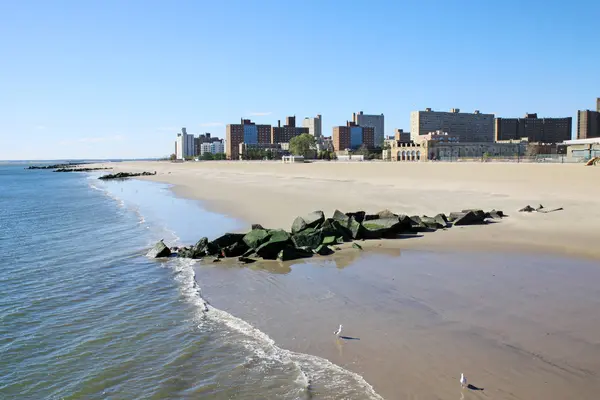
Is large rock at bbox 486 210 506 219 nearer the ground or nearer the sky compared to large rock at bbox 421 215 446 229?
nearer the sky

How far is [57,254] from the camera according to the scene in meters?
14.8

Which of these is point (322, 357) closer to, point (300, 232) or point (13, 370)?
point (13, 370)

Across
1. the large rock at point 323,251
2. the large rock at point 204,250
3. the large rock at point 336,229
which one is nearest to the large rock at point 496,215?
the large rock at point 336,229

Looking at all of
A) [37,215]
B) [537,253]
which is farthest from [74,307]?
[37,215]

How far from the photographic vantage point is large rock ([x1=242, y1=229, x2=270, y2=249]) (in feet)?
44.9

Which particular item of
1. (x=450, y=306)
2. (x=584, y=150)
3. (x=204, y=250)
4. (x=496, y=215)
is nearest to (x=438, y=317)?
(x=450, y=306)

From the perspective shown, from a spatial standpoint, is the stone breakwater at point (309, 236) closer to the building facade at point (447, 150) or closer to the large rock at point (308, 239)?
the large rock at point (308, 239)

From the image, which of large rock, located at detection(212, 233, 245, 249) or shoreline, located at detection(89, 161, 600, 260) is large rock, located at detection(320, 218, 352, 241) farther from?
large rock, located at detection(212, 233, 245, 249)

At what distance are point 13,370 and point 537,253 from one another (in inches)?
462

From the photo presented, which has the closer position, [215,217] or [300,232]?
[300,232]

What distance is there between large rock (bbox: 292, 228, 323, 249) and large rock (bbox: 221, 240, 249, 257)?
147cm

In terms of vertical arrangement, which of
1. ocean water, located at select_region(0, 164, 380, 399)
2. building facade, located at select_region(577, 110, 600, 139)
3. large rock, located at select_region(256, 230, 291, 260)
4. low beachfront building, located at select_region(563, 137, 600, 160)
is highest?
building facade, located at select_region(577, 110, 600, 139)

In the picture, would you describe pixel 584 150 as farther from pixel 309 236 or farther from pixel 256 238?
pixel 256 238

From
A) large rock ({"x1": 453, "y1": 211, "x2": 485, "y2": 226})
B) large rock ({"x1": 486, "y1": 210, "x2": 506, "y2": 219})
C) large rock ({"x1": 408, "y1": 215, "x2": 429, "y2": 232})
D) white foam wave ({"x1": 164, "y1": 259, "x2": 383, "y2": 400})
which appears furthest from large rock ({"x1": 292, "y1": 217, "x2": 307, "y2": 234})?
large rock ({"x1": 486, "y1": 210, "x2": 506, "y2": 219})
